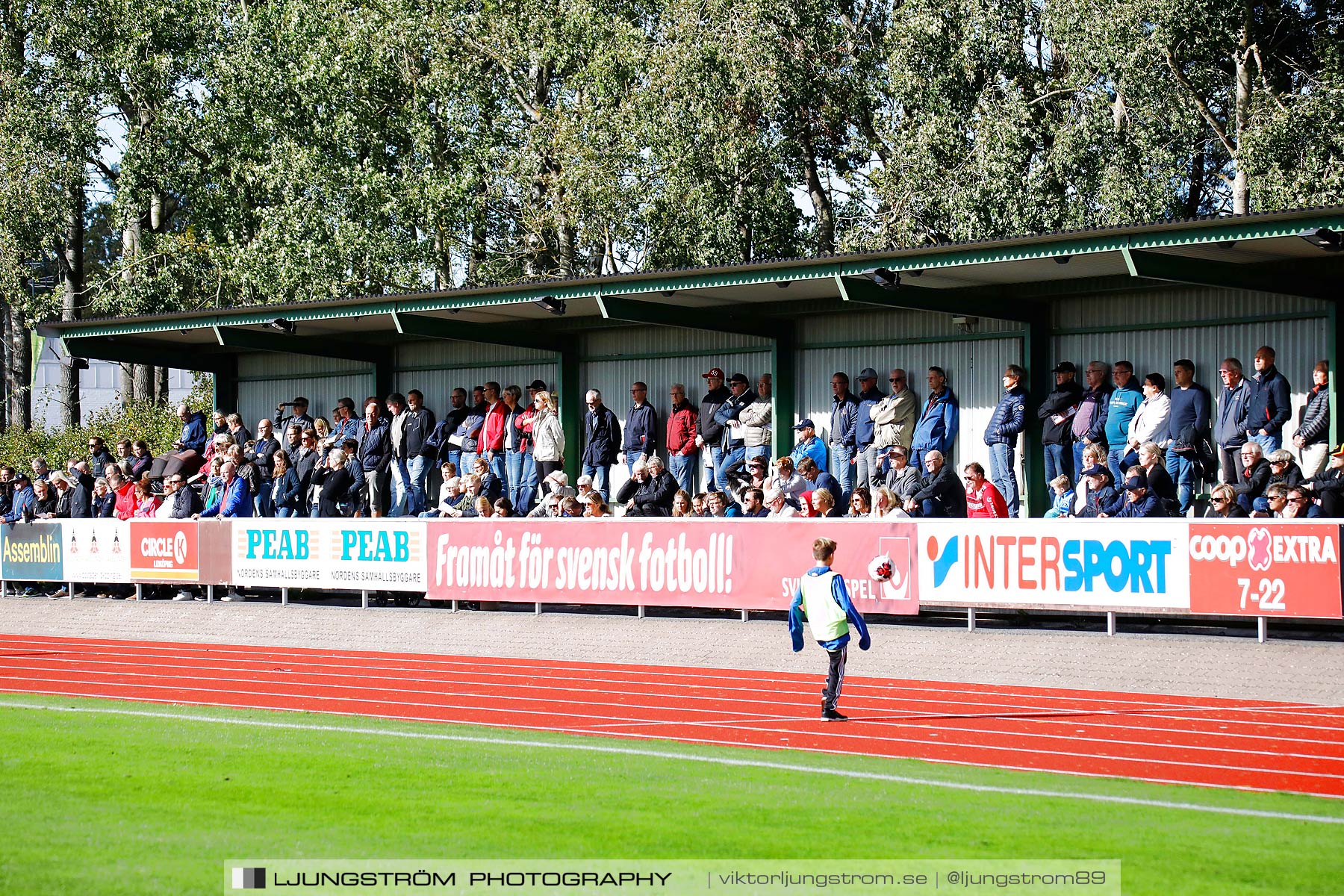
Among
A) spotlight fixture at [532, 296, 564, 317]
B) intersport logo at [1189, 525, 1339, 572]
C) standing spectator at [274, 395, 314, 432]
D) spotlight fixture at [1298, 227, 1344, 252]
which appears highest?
spotlight fixture at [532, 296, 564, 317]

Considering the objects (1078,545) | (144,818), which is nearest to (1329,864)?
(144,818)

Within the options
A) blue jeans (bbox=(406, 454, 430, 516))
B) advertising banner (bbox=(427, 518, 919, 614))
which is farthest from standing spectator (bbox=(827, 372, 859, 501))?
blue jeans (bbox=(406, 454, 430, 516))

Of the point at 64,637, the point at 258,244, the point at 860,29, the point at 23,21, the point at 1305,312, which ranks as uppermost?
the point at 23,21

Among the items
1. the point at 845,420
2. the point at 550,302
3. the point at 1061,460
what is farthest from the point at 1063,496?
the point at 550,302

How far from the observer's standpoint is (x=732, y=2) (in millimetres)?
33719

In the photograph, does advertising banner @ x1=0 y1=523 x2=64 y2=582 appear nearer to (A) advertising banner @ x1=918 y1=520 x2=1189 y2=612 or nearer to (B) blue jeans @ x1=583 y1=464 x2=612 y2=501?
→ (B) blue jeans @ x1=583 y1=464 x2=612 y2=501

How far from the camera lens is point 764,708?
43.4 ft

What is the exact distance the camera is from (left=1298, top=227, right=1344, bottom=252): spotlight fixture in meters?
15.4

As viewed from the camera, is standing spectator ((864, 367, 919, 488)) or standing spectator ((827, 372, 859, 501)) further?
standing spectator ((827, 372, 859, 501))

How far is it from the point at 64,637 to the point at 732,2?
19.9 metres

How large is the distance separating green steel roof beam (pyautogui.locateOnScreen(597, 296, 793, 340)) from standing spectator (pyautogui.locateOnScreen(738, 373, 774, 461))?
111 cm

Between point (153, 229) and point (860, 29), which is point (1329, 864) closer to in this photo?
point (860, 29)

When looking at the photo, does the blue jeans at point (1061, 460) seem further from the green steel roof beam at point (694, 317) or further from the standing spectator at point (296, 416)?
the standing spectator at point (296, 416)

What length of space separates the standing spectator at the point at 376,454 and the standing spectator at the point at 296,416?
1.16 metres
